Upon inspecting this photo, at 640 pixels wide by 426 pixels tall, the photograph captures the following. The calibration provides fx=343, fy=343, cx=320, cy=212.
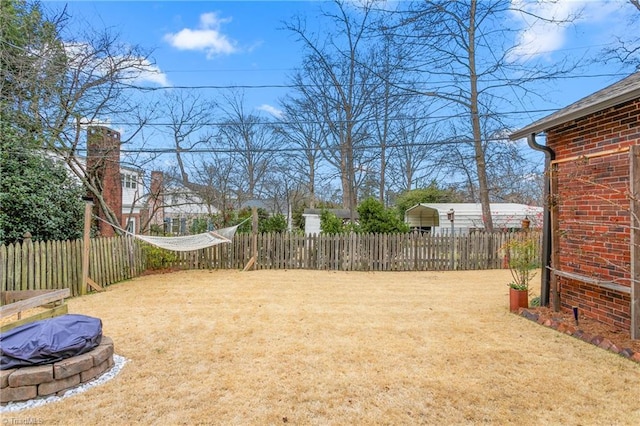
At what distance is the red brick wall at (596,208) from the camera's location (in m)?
3.89

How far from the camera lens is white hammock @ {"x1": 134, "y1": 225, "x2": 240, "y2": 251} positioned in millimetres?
7402

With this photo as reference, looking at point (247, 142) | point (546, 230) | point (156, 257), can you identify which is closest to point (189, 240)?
point (156, 257)

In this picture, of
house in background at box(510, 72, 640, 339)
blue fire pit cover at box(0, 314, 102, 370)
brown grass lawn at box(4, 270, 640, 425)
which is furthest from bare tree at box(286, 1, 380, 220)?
blue fire pit cover at box(0, 314, 102, 370)

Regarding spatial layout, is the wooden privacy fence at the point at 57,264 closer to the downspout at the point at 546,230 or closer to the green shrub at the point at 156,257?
the green shrub at the point at 156,257

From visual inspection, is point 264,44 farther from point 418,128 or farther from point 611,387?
point 611,387

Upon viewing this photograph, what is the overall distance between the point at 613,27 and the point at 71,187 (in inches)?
606

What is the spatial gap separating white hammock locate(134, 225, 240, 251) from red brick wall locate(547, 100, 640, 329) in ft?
22.2

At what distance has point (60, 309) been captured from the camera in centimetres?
368

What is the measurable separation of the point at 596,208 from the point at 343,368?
12.2 feet

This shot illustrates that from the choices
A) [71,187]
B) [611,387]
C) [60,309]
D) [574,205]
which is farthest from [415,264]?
[71,187]

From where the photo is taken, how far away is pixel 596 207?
4270mm

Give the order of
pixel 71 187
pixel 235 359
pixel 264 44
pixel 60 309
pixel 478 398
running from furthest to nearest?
pixel 264 44 → pixel 71 187 → pixel 60 309 → pixel 235 359 → pixel 478 398

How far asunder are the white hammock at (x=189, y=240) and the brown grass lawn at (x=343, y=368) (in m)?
1.66

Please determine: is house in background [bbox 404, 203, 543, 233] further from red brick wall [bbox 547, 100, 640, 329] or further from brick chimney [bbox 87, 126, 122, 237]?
brick chimney [bbox 87, 126, 122, 237]
